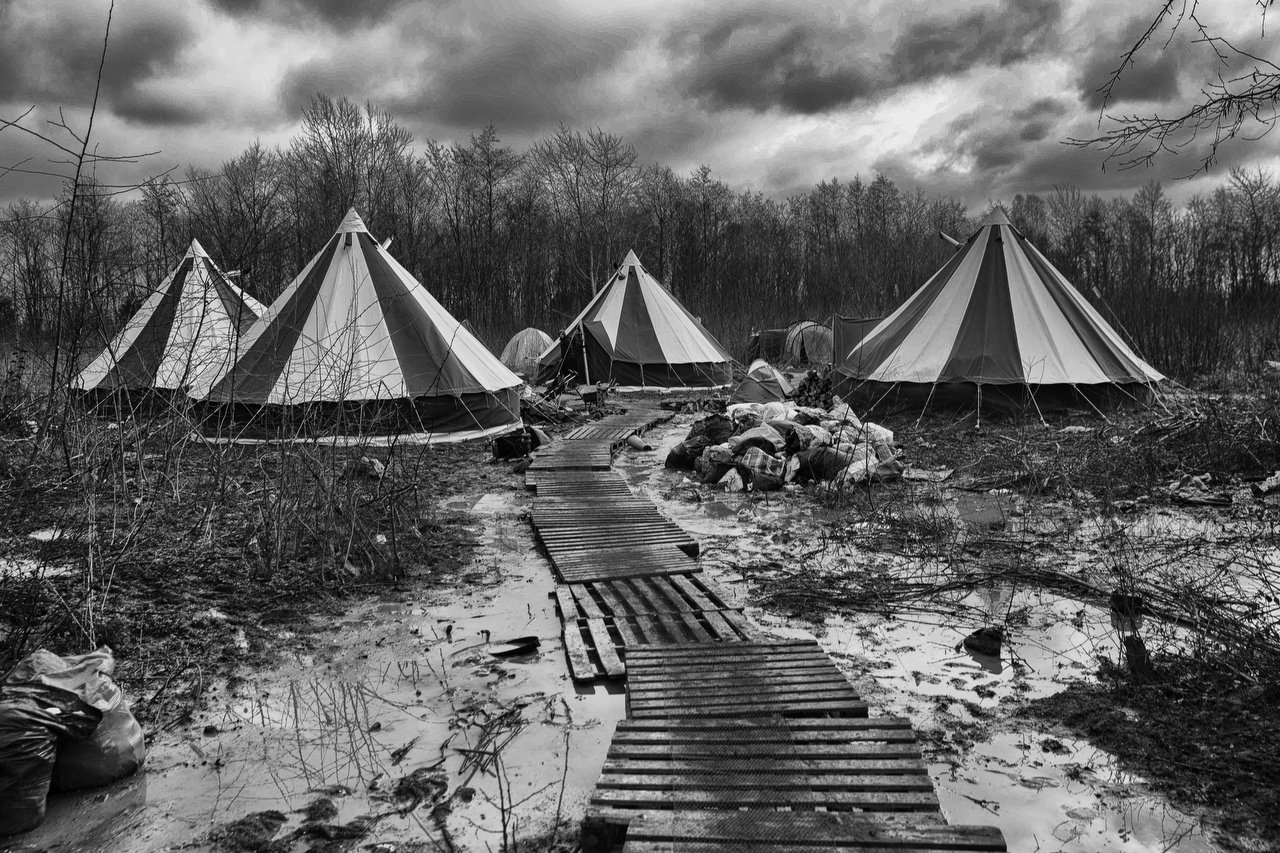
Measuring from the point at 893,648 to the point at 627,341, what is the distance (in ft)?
43.8

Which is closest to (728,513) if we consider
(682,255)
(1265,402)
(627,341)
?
(1265,402)

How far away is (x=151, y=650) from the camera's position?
357cm

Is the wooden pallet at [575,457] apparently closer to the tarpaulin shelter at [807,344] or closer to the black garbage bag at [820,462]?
the black garbage bag at [820,462]

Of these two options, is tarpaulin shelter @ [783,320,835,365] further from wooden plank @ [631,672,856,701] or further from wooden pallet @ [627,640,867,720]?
wooden plank @ [631,672,856,701]

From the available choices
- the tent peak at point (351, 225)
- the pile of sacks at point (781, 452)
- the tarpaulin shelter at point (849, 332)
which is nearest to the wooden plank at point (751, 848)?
the pile of sacks at point (781, 452)

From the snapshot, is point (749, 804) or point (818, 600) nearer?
point (749, 804)

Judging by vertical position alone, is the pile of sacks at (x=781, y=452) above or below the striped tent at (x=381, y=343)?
below

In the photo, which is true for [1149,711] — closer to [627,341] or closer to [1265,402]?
[1265,402]

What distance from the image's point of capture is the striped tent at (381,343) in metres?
9.62

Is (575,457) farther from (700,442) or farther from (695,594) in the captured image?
(695,594)

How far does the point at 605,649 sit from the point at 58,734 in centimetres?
195

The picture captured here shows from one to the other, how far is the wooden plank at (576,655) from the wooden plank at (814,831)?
1.14 meters

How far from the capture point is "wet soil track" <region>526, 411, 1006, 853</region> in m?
2.21

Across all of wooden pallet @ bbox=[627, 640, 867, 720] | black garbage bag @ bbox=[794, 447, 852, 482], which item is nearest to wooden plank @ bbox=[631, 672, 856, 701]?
wooden pallet @ bbox=[627, 640, 867, 720]
